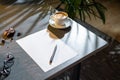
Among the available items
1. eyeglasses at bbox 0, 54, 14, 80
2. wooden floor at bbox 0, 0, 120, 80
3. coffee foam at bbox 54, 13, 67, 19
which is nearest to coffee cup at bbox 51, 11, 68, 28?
coffee foam at bbox 54, 13, 67, 19

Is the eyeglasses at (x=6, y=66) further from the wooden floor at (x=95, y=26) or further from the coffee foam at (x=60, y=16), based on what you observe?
the coffee foam at (x=60, y=16)

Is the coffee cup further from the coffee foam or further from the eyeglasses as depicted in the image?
the eyeglasses

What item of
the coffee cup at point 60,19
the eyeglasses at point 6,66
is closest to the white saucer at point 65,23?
the coffee cup at point 60,19

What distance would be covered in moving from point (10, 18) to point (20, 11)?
98 millimetres

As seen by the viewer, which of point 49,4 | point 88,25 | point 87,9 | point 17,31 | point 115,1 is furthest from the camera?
point 115,1

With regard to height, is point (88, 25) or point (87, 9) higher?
point (87, 9)

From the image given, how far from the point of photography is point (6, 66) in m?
0.97

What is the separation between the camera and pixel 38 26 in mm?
1230

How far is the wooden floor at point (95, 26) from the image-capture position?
1258mm

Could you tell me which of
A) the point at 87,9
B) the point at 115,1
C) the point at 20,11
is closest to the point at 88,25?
the point at 87,9

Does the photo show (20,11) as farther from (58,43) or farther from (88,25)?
(88,25)

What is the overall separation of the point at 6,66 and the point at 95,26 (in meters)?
1.47

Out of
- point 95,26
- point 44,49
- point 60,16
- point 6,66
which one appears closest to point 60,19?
point 60,16

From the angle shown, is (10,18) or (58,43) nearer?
(58,43)
